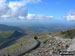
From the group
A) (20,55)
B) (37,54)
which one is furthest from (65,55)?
(20,55)

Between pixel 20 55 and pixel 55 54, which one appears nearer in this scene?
pixel 55 54

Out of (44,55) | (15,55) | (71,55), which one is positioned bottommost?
(15,55)

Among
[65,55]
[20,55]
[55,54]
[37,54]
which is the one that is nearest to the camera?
[65,55]

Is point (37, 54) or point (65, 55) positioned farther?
point (37, 54)

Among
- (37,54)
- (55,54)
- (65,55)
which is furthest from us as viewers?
(37,54)

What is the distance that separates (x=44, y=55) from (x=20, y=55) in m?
18.3

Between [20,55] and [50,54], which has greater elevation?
[50,54]

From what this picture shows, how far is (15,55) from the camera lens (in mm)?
101938

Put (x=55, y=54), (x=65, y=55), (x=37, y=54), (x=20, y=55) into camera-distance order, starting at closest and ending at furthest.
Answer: (x=65, y=55)
(x=55, y=54)
(x=37, y=54)
(x=20, y=55)

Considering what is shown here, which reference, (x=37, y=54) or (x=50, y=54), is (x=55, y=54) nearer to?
(x=50, y=54)

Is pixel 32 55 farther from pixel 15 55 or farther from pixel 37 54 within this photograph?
pixel 15 55

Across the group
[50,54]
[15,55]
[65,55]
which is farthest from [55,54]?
[15,55]

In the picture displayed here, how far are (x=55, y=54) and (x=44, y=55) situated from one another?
5.07 metres

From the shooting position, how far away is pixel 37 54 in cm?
8981
